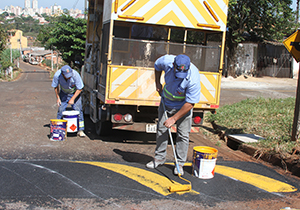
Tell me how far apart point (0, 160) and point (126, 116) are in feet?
8.19

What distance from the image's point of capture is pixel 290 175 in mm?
5449

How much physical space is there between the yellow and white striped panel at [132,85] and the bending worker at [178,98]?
3.75 ft

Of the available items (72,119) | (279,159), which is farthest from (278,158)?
(72,119)

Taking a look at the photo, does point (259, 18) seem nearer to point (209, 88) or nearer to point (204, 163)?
point (209, 88)

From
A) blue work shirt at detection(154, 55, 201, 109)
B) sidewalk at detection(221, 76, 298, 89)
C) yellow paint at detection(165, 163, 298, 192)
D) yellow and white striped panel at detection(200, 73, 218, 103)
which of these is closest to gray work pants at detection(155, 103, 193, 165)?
blue work shirt at detection(154, 55, 201, 109)

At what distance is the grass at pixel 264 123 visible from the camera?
21.5 feet

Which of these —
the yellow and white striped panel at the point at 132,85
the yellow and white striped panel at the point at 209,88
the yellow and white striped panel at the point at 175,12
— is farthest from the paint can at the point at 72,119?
the yellow and white striped panel at the point at 209,88

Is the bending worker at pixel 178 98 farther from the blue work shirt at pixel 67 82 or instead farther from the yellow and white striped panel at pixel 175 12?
the blue work shirt at pixel 67 82

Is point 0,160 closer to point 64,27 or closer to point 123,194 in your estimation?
point 123,194

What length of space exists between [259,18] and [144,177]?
24.1 metres

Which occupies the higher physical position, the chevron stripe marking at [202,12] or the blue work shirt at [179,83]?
the chevron stripe marking at [202,12]

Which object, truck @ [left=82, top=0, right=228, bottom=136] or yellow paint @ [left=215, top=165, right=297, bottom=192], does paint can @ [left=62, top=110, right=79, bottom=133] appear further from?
yellow paint @ [left=215, top=165, right=297, bottom=192]

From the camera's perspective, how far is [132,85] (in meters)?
6.36

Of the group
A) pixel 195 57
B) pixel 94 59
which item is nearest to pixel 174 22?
pixel 195 57
